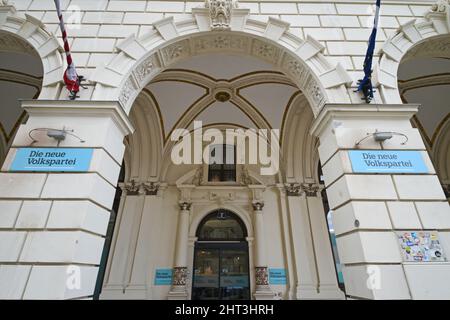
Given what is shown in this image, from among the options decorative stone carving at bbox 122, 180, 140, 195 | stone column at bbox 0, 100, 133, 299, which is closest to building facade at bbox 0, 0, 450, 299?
stone column at bbox 0, 100, 133, 299

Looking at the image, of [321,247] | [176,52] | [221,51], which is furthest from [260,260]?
[176,52]

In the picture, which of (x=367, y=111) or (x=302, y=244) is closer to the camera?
(x=367, y=111)

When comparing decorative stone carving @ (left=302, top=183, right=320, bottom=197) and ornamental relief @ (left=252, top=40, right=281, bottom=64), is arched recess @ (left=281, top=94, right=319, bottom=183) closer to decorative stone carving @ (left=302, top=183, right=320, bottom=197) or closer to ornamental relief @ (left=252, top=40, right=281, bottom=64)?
decorative stone carving @ (left=302, top=183, right=320, bottom=197)

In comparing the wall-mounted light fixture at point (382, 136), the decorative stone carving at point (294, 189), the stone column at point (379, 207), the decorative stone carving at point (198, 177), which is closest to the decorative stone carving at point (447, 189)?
the decorative stone carving at point (294, 189)

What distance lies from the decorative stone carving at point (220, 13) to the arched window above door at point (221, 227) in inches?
256

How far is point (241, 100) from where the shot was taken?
8531mm

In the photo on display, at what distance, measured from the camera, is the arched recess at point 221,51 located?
429 centimetres

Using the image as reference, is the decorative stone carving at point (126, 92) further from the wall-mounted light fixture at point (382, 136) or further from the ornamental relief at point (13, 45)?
the wall-mounted light fixture at point (382, 136)

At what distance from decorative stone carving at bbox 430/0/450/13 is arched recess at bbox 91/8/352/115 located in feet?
9.14

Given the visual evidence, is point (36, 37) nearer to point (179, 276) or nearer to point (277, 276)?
point (179, 276)

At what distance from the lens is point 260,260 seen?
315 inches

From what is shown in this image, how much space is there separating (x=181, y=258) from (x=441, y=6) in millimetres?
9707

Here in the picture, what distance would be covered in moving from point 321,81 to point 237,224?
6.33 m

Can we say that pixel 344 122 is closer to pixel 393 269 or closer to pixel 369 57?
pixel 369 57
